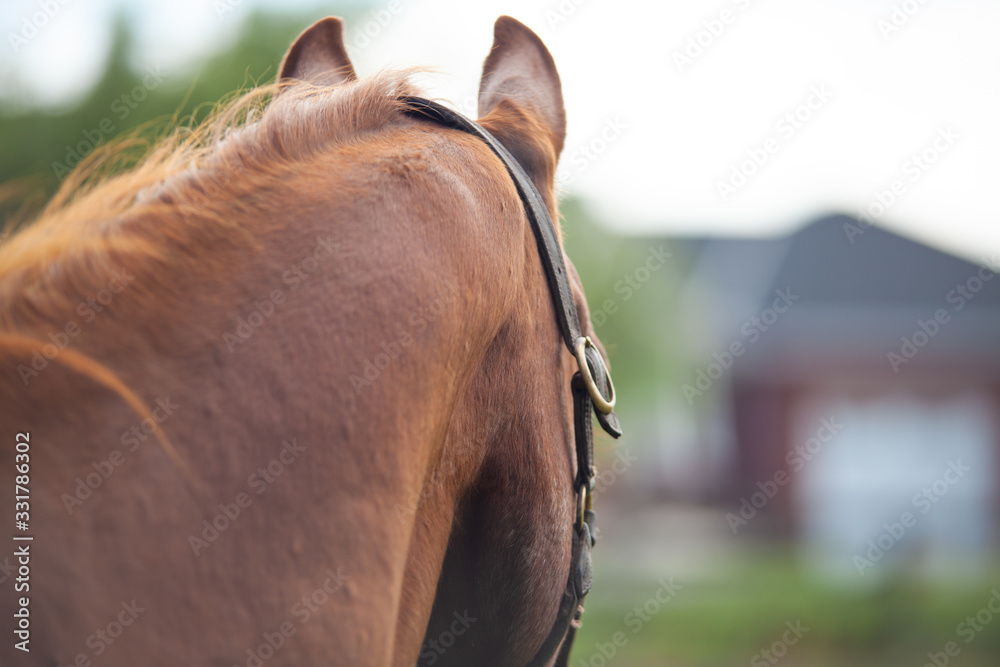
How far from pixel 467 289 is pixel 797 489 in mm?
22685

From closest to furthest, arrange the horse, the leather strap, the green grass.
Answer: the horse
the leather strap
the green grass

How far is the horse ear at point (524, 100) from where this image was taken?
5.13 ft

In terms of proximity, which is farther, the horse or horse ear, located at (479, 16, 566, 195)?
horse ear, located at (479, 16, 566, 195)

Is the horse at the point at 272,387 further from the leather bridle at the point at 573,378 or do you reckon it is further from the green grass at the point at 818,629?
the green grass at the point at 818,629

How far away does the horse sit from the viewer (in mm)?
845

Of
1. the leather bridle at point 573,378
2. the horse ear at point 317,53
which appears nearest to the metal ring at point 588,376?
the leather bridle at point 573,378

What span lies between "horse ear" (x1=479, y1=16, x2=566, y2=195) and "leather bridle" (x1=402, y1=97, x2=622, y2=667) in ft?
→ 0.33

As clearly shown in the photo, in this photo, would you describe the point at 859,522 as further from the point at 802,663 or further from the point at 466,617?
the point at 466,617

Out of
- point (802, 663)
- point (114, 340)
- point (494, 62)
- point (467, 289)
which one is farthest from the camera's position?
point (802, 663)

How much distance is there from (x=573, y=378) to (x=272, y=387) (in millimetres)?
712

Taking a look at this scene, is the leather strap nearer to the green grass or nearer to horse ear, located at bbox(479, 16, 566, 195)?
horse ear, located at bbox(479, 16, 566, 195)

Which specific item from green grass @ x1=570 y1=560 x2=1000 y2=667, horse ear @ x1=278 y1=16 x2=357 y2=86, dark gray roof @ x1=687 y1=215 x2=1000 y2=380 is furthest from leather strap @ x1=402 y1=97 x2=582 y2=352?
dark gray roof @ x1=687 y1=215 x2=1000 y2=380

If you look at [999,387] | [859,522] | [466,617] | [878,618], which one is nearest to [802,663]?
[878,618]

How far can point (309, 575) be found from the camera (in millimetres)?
923
